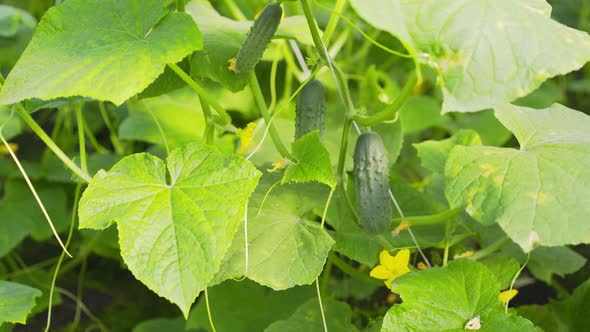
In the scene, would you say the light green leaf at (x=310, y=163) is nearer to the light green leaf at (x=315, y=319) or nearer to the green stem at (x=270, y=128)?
the green stem at (x=270, y=128)

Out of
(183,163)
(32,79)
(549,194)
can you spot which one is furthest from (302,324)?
(32,79)

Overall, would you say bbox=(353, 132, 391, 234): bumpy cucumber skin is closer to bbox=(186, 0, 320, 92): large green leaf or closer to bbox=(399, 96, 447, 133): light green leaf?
bbox=(186, 0, 320, 92): large green leaf

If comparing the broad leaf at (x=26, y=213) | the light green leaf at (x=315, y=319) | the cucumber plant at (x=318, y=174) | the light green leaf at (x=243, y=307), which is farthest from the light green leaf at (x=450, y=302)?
the broad leaf at (x=26, y=213)

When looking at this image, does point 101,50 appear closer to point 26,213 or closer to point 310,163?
point 310,163

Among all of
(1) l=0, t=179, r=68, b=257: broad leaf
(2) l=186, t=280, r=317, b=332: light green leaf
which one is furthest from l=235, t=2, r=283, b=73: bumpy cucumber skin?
(1) l=0, t=179, r=68, b=257: broad leaf

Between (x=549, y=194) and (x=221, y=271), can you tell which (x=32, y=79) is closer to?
(x=221, y=271)

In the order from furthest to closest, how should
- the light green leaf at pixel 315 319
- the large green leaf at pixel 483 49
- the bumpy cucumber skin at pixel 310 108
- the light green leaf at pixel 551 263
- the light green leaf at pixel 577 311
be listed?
the light green leaf at pixel 551 263 → the light green leaf at pixel 577 311 → the light green leaf at pixel 315 319 → the bumpy cucumber skin at pixel 310 108 → the large green leaf at pixel 483 49

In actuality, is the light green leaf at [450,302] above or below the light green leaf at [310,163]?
below

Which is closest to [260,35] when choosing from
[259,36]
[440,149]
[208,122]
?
[259,36]

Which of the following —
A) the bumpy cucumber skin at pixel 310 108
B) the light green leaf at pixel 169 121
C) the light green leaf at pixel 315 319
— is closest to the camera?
the bumpy cucumber skin at pixel 310 108
